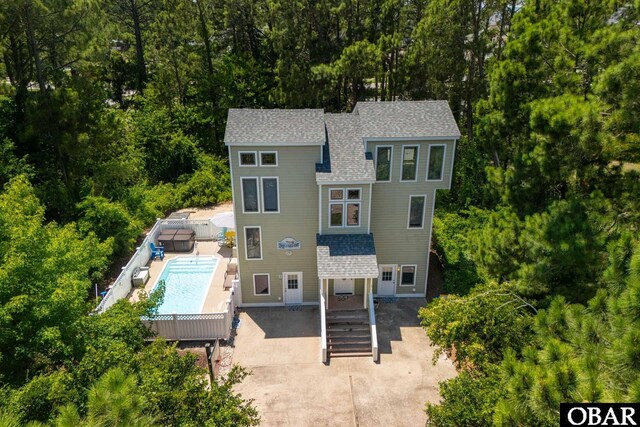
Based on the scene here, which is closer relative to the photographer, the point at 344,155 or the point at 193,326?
the point at 193,326

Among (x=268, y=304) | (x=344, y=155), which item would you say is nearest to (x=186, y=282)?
(x=268, y=304)

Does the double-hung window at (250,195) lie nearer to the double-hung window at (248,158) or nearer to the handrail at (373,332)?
the double-hung window at (248,158)

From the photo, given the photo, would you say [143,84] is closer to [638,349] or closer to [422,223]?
[422,223]

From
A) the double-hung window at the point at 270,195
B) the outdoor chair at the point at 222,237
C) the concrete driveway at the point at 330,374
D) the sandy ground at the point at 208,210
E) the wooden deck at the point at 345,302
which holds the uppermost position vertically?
the double-hung window at the point at 270,195

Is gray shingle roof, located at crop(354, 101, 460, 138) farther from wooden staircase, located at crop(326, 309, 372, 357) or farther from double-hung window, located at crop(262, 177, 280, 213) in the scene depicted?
wooden staircase, located at crop(326, 309, 372, 357)

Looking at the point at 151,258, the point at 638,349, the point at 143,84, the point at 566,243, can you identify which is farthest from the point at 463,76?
the point at 143,84

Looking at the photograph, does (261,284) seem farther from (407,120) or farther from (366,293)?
(407,120)

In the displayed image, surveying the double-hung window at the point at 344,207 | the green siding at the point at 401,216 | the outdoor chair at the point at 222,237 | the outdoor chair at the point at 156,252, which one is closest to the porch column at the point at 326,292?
the double-hung window at the point at 344,207

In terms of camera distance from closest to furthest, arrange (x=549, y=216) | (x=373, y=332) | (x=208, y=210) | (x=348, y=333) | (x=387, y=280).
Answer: (x=549, y=216) → (x=373, y=332) → (x=348, y=333) → (x=387, y=280) → (x=208, y=210)
